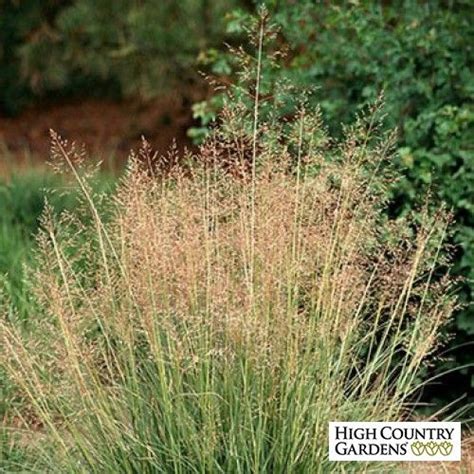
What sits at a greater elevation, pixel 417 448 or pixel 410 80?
pixel 410 80

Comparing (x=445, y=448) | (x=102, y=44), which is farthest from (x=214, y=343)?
(x=102, y=44)

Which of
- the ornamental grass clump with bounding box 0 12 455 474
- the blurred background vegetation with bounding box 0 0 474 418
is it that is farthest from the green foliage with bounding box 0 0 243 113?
the ornamental grass clump with bounding box 0 12 455 474

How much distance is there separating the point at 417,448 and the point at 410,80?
2.57 metres

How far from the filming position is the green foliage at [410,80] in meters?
6.34

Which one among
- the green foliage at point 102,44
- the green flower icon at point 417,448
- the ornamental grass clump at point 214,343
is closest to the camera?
the ornamental grass clump at point 214,343

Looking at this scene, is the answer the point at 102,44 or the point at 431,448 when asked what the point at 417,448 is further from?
the point at 102,44

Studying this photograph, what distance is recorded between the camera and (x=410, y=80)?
674 cm

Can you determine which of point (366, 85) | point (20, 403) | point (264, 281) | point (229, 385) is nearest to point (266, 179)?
point (264, 281)

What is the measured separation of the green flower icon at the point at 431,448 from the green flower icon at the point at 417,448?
3 centimetres

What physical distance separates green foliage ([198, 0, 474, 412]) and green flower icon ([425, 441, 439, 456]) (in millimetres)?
1343

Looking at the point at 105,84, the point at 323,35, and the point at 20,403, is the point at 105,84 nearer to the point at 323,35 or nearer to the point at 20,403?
the point at 323,35

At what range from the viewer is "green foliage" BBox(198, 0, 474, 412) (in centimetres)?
634

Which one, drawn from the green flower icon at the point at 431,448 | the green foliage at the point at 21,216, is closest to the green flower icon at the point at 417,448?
the green flower icon at the point at 431,448

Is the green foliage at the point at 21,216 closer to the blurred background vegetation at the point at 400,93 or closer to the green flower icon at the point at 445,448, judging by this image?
the blurred background vegetation at the point at 400,93
